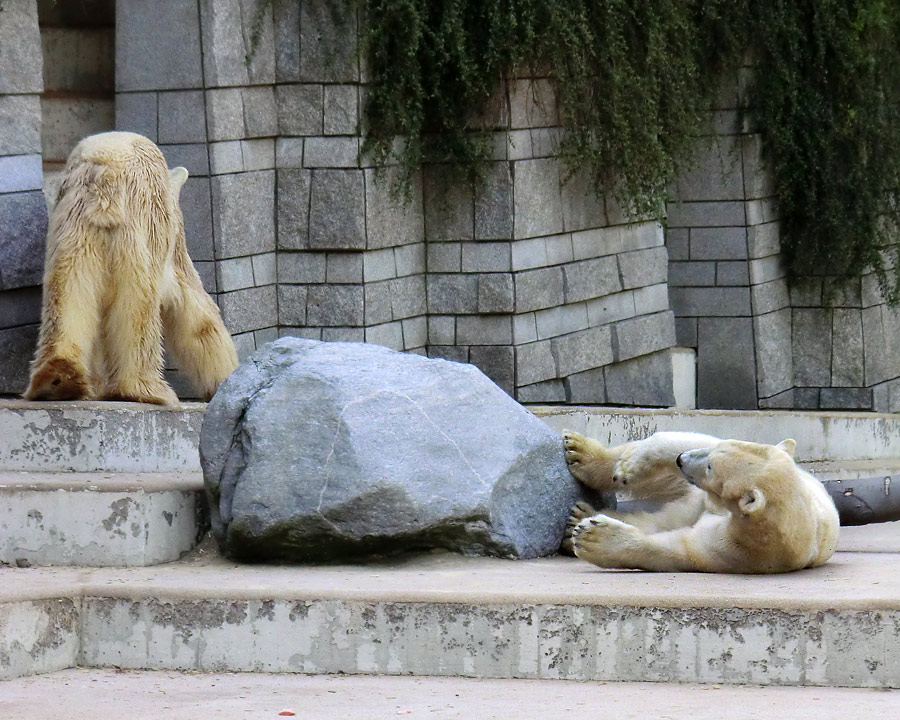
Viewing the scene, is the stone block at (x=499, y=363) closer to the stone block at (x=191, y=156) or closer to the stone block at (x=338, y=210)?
the stone block at (x=338, y=210)

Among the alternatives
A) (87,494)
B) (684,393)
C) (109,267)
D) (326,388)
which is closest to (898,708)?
(326,388)

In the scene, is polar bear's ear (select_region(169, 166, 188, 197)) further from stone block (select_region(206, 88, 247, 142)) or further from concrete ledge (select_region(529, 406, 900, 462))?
concrete ledge (select_region(529, 406, 900, 462))

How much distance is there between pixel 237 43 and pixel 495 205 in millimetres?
1620

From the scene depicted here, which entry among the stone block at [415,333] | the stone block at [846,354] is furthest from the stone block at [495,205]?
the stone block at [846,354]

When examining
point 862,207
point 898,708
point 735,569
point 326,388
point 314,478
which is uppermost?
point 862,207

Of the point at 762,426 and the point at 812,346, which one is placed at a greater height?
the point at 812,346

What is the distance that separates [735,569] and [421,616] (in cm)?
94

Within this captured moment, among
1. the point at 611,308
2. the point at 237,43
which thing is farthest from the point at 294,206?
the point at 611,308

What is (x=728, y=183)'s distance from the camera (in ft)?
31.9

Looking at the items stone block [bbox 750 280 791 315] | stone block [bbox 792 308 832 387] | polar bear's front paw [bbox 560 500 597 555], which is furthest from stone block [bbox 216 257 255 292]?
stone block [bbox 792 308 832 387]

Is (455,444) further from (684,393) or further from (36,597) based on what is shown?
(684,393)

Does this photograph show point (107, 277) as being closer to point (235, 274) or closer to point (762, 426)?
point (235, 274)

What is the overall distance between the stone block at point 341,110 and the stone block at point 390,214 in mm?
236

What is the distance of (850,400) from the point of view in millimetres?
10344
